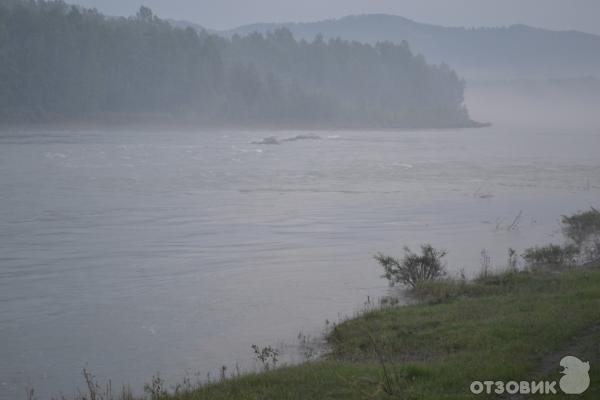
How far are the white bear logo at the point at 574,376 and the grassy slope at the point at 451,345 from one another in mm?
115

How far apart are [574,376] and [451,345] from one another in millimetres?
3668

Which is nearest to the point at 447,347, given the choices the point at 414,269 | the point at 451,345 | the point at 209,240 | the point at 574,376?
the point at 451,345

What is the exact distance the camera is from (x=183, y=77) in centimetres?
13725

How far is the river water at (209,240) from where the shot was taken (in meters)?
15.9

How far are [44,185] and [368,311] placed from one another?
30.9 meters

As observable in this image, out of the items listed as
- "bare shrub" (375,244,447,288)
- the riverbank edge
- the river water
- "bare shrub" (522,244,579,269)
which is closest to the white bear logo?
the riverbank edge

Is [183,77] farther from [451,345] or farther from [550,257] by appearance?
[451,345]

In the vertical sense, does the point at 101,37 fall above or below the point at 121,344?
above

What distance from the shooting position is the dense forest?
116m

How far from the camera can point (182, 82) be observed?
137 m

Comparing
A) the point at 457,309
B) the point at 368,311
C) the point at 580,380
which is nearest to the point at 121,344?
the point at 368,311

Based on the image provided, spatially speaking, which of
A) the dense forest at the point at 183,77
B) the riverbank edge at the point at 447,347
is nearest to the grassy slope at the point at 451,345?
the riverbank edge at the point at 447,347

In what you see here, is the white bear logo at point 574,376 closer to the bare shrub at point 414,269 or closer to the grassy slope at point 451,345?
the grassy slope at point 451,345

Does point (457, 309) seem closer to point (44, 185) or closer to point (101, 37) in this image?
point (44, 185)
